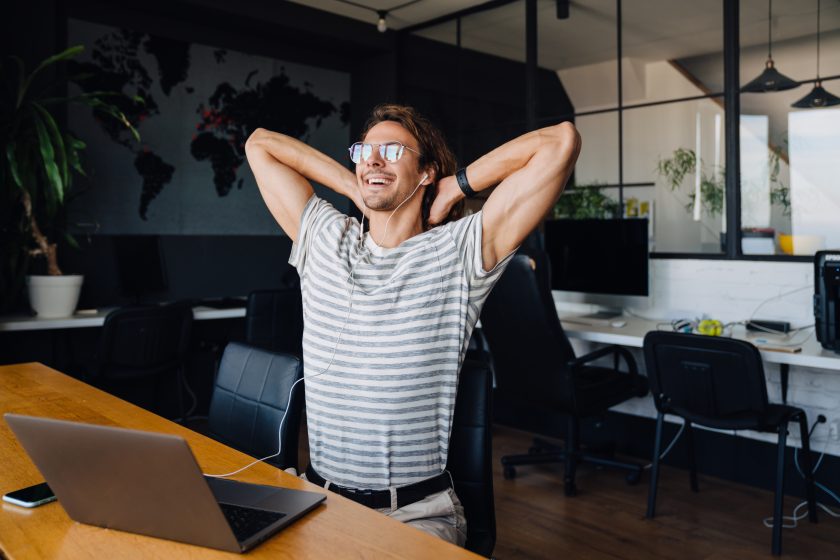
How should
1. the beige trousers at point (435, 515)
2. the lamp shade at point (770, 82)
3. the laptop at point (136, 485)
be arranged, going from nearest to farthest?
the laptop at point (136, 485), the beige trousers at point (435, 515), the lamp shade at point (770, 82)

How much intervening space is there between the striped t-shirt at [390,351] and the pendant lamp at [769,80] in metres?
2.94

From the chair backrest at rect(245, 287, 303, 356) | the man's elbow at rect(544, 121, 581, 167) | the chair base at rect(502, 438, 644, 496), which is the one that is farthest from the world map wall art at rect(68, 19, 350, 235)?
the man's elbow at rect(544, 121, 581, 167)

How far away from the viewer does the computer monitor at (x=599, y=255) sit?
Answer: 3.76 meters

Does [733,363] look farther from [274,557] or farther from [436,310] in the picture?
[274,557]

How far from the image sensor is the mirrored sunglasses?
5.38ft

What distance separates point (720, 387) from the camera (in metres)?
2.76

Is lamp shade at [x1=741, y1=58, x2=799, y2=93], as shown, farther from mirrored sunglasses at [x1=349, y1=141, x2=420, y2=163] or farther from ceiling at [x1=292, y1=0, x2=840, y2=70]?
mirrored sunglasses at [x1=349, y1=141, x2=420, y2=163]

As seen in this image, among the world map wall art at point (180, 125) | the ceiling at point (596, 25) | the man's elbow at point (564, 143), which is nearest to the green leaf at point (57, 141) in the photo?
the world map wall art at point (180, 125)

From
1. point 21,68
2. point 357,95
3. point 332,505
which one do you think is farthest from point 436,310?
point 357,95

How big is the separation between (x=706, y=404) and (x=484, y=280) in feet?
5.59

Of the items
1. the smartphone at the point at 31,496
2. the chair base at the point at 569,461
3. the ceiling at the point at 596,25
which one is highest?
the ceiling at the point at 596,25

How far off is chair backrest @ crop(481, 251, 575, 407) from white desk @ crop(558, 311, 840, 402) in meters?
0.25

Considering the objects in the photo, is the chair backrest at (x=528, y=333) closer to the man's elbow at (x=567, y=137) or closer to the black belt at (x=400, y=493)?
the man's elbow at (x=567, y=137)

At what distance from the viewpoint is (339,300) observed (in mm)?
1538
